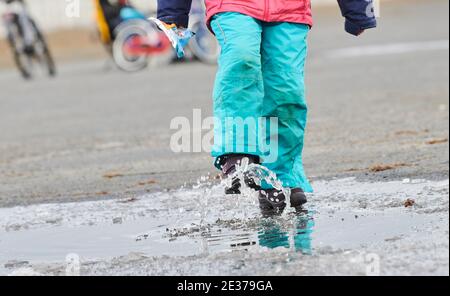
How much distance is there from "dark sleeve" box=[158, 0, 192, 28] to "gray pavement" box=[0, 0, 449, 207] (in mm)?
1448

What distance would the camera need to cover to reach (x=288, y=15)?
6.03 m

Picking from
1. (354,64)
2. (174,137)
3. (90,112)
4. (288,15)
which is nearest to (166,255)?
(288,15)

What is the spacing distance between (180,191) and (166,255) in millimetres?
2075

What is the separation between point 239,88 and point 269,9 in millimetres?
403

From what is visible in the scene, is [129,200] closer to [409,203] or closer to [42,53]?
[409,203]

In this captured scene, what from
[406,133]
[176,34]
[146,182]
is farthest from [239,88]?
A: [406,133]

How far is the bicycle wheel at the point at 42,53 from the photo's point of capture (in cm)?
1998

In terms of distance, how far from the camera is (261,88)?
5.95 metres

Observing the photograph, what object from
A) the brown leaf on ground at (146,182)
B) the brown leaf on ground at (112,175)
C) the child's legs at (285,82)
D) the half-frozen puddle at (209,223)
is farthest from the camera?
the brown leaf on ground at (112,175)

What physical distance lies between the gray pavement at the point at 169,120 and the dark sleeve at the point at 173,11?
145cm

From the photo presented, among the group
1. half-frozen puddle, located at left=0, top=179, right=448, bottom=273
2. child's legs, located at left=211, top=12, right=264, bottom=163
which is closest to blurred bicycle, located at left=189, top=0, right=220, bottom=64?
half-frozen puddle, located at left=0, top=179, right=448, bottom=273

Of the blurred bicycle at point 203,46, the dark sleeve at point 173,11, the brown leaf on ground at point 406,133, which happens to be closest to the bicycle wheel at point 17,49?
the blurred bicycle at point 203,46

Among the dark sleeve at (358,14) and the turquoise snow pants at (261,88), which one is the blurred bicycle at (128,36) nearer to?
the dark sleeve at (358,14)

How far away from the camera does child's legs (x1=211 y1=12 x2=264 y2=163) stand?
5.90 meters
